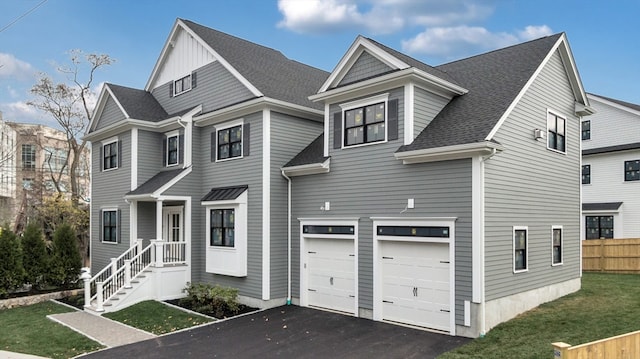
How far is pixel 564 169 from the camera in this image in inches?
A: 575

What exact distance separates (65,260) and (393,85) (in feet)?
49.8

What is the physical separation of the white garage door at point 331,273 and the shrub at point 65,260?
10.9m

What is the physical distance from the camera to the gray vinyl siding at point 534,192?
1113 centimetres

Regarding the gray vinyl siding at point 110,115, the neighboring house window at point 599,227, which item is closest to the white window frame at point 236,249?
the gray vinyl siding at point 110,115

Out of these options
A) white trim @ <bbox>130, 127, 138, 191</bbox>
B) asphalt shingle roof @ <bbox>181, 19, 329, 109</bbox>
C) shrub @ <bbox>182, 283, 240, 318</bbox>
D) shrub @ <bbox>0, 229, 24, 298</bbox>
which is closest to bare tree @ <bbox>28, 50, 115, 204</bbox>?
shrub @ <bbox>0, 229, 24, 298</bbox>

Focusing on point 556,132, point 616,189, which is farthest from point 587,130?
point 556,132

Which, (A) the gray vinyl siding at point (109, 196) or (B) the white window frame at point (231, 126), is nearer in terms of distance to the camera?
(B) the white window frame at point (231, 126)

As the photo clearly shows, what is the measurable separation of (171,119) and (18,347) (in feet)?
28.7

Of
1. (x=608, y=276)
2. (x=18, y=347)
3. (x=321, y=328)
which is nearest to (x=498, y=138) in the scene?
(x=321, y=328)

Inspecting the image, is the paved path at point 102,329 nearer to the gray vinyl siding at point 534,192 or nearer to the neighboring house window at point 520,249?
the gray vinyl siding at point 534,192

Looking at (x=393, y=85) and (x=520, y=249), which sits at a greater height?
(x=393, y=85)

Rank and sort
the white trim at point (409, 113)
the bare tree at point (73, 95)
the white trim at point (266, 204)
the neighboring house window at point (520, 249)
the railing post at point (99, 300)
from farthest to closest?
the bare tree at point (73, 95) → the railing post at point (99, 300) → the white trim at point (266, 204) → the white trim at point (409, 113) → the neighboring house window at point (520, 249)

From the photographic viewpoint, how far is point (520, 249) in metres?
12.1

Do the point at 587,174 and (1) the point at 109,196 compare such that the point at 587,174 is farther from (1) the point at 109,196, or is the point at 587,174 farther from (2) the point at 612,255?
(1) the point at 109,196
